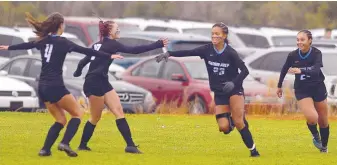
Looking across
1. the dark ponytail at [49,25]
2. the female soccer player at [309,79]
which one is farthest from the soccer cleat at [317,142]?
the dark ponytail at [49,25]

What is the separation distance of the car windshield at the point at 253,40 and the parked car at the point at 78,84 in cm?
1124

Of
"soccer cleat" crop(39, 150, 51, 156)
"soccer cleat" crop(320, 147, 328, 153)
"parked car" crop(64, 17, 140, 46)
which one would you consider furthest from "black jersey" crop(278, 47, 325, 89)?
"parked car" crop(64, 17, 140, 46)

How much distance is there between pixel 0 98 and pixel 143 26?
14.4 meters

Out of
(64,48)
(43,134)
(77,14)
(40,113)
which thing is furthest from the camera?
(77,14)

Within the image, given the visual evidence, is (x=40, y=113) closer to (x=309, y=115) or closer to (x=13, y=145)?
(x=13, y=145)

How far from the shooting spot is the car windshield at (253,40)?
3597 cm

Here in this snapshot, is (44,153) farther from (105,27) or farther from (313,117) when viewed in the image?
(313,117)

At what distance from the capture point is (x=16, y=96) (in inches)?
919

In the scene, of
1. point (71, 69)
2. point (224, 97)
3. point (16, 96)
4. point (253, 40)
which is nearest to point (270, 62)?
point (71, 69)

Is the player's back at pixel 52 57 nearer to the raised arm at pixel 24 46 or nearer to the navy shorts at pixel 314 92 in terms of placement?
the raised arm at pixel 24 46

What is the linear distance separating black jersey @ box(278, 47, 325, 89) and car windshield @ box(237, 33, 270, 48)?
19983 mm

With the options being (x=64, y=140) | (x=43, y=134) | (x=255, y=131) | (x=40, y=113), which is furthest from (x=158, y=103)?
(x=64, y=140)

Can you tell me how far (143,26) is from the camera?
3725 centimetres

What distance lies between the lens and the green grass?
1425 cm
